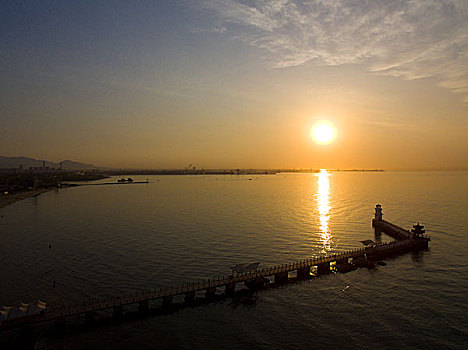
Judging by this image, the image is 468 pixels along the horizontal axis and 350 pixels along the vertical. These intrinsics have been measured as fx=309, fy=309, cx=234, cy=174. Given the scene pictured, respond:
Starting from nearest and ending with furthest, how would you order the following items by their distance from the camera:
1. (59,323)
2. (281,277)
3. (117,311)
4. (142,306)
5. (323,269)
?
(59,323), (117,311), (142,306), (281,277), (323,269)

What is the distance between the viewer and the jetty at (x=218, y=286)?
2872 centimetres

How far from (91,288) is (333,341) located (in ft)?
93.8

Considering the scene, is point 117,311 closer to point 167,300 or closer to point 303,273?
point 167,300

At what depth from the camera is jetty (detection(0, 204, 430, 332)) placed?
28.7 metres

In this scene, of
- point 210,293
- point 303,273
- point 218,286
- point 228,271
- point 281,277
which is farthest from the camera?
point 228,271

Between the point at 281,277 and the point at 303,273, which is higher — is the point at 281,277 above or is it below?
above

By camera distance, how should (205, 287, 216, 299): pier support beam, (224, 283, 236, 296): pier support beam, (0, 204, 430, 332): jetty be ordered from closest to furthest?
(0, 204, 430, 332): jetty, (205, 287, 216, 299): pier support beam, (224, 283, 236, 296): pier support beam

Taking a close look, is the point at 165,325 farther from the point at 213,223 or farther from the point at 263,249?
the point at 213,223

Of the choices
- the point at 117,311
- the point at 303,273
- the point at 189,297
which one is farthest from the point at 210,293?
the point at 303,273

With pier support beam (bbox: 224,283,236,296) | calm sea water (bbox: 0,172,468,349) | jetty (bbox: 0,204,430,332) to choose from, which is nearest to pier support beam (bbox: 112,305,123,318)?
jetty (bbox: 0,204,430,332)

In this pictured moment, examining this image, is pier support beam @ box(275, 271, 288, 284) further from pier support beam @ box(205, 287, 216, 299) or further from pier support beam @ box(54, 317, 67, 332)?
pier support beam @ box(54, 317, 67, 332)

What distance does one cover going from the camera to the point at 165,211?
104062 millimetres

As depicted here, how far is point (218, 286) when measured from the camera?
36.7m

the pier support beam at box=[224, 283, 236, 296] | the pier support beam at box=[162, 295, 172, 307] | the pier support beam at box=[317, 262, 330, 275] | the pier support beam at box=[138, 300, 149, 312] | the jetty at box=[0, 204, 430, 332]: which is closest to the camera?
the jetty at box=[0, 204, 430, 332]
